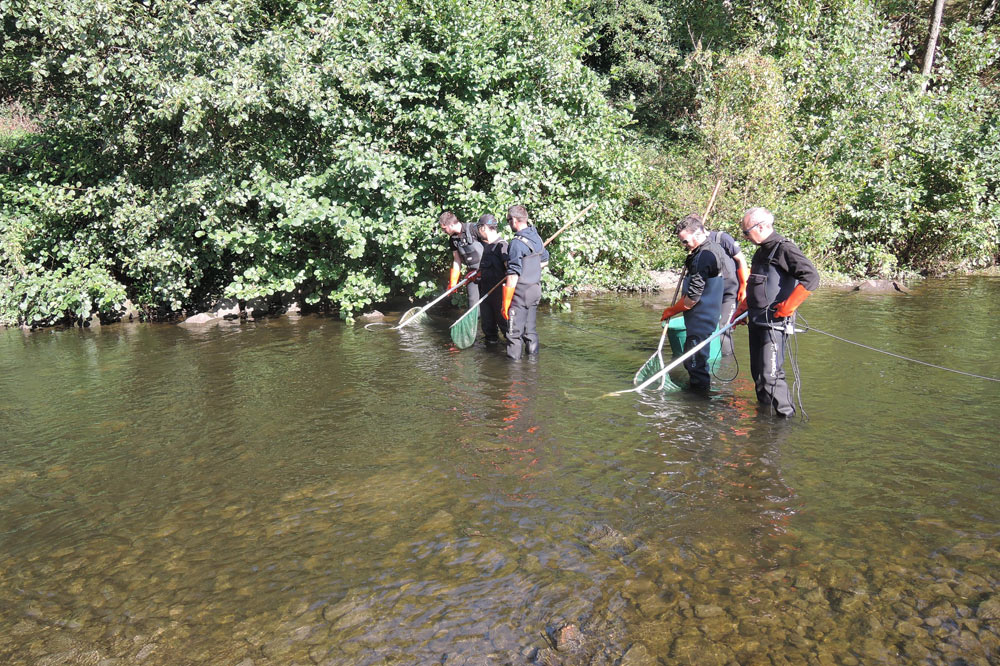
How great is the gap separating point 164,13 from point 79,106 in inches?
93.7

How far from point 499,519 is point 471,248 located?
6.81 metres

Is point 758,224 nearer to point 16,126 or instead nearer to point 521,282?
point 521,282

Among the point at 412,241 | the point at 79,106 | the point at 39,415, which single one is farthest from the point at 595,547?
the point at 79,106

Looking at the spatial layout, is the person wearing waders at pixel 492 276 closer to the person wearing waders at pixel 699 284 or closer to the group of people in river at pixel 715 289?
the group of people in river at pixel 715 289

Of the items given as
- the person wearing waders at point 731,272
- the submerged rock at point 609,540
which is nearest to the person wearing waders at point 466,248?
the person wearing waders at point 731,272

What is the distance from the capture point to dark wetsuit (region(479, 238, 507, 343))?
10789mm

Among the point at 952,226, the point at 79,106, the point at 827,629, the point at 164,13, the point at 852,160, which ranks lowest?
the point at 827,629

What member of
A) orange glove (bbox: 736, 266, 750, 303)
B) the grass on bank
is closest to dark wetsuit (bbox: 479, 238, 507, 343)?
orange glove (bbox: 736, 266, 750, 303)

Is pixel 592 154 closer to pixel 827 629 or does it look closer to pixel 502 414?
pixel 502 414

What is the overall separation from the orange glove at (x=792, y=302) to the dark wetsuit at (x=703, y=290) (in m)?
1.02

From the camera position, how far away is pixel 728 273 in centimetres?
887

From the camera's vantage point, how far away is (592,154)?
524 inches

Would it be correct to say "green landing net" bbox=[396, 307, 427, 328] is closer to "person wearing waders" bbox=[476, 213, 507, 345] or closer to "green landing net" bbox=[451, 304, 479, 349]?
"person wearing waders" bbox=[476, 213, 507, 345]

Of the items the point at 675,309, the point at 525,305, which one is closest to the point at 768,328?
the point at 675,309
